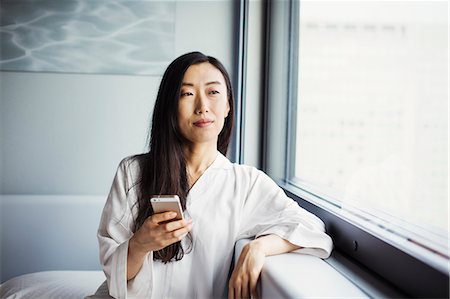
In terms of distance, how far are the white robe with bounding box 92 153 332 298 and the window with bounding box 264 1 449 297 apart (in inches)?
6.3

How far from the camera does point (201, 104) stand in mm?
1341

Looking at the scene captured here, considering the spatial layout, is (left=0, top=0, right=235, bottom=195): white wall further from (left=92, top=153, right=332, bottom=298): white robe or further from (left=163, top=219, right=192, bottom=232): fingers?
(left=163, top=219, right=192, bottom=232): fingers

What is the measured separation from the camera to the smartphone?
3.30ft

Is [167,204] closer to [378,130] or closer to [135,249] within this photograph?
[135,249]

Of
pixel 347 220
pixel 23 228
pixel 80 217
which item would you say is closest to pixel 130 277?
pixel 347 220

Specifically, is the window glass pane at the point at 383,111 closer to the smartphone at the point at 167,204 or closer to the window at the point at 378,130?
the window at the point at 378,130

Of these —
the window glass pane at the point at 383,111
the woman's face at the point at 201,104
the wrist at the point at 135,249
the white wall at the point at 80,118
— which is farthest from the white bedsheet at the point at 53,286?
the window glass pane at the point at 383,111

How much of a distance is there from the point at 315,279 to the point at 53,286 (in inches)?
45.7

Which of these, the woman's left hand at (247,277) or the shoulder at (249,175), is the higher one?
the shoulder at (249,175)

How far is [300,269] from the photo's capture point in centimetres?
102

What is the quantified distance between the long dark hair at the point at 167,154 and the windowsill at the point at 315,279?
33cm

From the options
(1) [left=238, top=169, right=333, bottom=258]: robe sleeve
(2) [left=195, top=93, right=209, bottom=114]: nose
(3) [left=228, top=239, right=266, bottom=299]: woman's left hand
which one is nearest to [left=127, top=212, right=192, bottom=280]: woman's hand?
(3) [left=228, top=239, right=266, bottom=299]: woman's left hand

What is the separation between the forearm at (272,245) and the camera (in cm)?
112

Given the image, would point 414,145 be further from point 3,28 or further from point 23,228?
point 3,28
